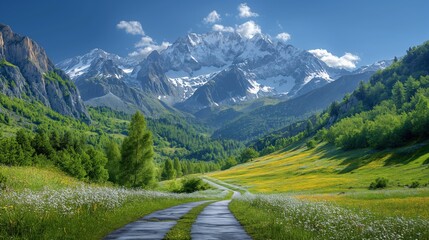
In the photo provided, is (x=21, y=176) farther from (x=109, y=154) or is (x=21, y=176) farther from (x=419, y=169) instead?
(x=419, y=169)

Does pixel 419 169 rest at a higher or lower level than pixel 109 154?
lower

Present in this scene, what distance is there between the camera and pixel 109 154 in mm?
104375

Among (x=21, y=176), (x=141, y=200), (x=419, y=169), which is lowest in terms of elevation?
(x=419, y=169)

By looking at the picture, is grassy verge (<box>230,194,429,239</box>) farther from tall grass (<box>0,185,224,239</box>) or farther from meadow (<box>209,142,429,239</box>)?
tall grass (<box>0,185,224,239</box>)

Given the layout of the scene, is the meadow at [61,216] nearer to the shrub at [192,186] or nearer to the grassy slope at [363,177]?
the grassy slope at [363,177]

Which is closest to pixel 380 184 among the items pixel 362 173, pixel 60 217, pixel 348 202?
pixel 362 173

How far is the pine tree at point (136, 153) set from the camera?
218 feet

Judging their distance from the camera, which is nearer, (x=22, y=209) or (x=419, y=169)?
(x=22, y=209)

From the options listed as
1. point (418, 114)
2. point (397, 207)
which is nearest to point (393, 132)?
point (418, 114)

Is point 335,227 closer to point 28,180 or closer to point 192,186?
point 28,180

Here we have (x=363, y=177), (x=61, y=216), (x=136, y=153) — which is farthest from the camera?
(x=363, y=177)

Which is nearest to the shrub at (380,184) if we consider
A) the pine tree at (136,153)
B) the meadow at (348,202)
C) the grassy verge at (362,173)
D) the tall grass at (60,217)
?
the grassy verge at (362,173)

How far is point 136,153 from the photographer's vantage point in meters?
66.7

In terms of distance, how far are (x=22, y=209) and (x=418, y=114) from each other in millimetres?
130181
